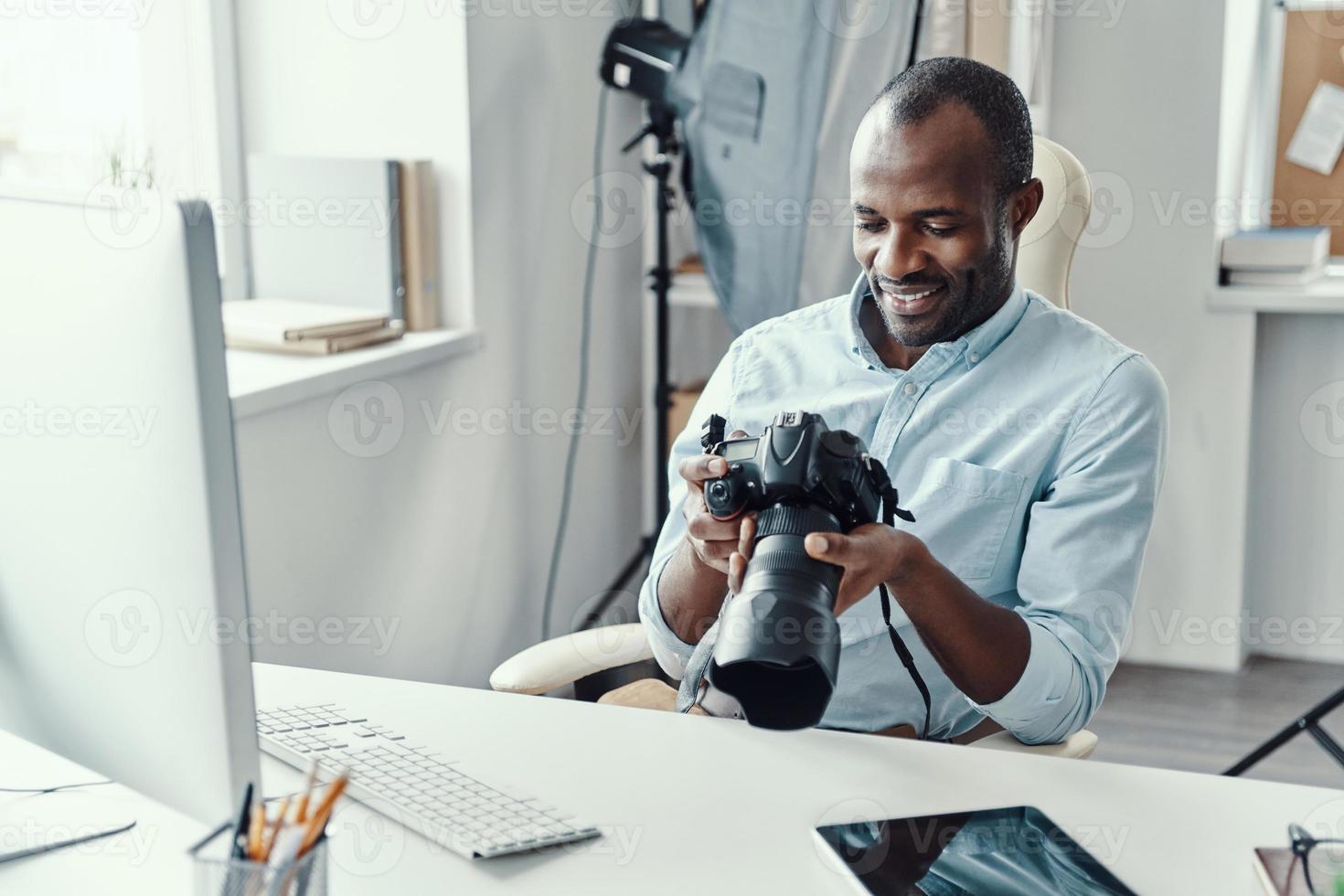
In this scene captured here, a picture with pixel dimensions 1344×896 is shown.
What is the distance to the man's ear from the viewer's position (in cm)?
119

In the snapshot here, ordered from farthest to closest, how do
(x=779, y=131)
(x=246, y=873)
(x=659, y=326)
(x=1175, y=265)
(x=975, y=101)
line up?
(x=1175, y=265), (x=659, y=326), (x=779, y=131), (x=975, y=101), (x=246, y=873)

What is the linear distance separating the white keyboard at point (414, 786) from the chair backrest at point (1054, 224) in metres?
0.83

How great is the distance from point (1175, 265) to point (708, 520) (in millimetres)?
1991

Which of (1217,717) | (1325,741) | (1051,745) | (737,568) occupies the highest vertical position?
(737,568)

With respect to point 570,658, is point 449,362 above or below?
above

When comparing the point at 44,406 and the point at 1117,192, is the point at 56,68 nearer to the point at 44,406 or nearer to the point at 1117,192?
the point at 44,406

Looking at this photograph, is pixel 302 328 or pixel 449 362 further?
pixel 449 362

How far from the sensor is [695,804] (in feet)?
2.88

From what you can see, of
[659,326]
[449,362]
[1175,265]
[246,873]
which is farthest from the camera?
[1175,265]

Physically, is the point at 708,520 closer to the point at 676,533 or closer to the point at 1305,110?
the point at 676,533

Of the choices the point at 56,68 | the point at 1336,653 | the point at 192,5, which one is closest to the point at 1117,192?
the point at 1336,653

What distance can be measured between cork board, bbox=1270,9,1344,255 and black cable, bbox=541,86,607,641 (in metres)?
1.41

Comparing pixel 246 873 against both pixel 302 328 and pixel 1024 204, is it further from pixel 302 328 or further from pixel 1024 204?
pixel 302 328

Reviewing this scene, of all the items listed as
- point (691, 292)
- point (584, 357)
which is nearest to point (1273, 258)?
point (691, 292)
